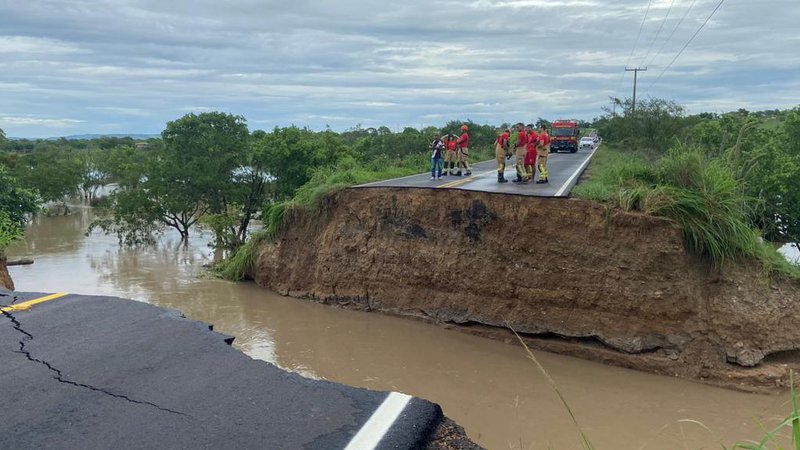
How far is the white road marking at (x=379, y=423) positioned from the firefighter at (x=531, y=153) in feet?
43.3

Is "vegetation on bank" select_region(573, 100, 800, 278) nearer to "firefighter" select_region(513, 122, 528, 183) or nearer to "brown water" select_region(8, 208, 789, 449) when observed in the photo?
"firefighter" select_region(513, 122, 528, 183)

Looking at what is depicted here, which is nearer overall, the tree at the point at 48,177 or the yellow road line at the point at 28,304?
the yellow road line at the point at 28,304

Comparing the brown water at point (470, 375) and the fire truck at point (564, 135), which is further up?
the fire truck at point (564, 135)

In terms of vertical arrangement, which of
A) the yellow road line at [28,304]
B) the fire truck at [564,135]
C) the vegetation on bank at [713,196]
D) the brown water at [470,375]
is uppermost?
the fire truck at [564,135]

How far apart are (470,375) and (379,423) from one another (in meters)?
7.71

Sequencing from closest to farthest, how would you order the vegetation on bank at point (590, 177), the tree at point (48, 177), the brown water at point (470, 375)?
the brown water at point (470, 375)
the vegetation on bank at point (590, 177)
the tree at point (48, 177)

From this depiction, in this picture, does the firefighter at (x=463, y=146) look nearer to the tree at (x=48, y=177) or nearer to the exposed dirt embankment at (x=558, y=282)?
the exposed dirt embankment at (x=558, y=282)

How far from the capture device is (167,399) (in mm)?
5059

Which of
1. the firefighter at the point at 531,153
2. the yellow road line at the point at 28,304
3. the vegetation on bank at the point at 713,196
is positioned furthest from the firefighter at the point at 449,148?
the yellow road line at the point at 28,304

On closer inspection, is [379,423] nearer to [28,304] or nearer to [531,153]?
Result: [28,304]

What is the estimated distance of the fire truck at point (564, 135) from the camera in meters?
39.6

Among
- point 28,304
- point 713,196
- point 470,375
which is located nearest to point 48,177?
point 28,304

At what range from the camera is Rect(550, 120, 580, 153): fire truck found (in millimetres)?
39594

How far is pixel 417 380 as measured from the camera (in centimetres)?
1183
